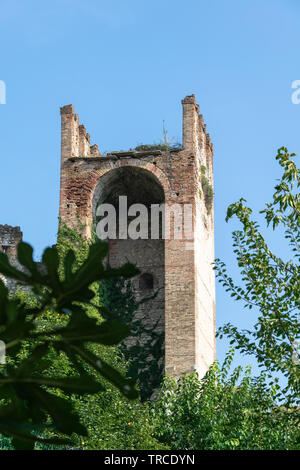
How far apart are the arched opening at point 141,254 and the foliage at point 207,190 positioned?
1.44 meters

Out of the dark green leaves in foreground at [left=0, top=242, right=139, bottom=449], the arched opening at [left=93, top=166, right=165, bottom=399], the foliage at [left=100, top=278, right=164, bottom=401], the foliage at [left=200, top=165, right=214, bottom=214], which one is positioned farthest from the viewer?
the foliage at [left=200, top=165, right=214, bottom=214]

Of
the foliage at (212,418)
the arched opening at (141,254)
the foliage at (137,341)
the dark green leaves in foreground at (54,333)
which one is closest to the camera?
the dark green leaves in foreground at (54,333)

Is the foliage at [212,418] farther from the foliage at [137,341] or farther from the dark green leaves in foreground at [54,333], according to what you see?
the dark green leaves in foreground at [54,333]

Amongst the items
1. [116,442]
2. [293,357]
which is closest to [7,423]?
[293,357]

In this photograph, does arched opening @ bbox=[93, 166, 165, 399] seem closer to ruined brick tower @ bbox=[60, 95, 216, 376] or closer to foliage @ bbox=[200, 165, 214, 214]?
ruined brick tower @ bbox=[60, 95, 216, 376]

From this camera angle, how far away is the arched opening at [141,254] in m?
21.3

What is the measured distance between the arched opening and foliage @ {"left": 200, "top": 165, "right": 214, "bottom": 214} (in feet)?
4.74

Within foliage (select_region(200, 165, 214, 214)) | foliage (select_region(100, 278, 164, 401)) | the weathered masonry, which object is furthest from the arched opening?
the weathered masonry

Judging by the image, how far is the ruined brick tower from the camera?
20781mm

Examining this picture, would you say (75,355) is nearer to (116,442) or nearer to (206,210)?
(116,442)

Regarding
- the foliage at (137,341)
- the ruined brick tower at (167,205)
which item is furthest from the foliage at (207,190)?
the foliage at (137,341)

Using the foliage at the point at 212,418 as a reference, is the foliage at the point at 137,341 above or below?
above

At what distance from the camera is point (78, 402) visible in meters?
13.1

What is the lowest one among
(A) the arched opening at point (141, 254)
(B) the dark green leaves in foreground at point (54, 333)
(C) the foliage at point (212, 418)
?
(C) the foliage at point (212, 418)
